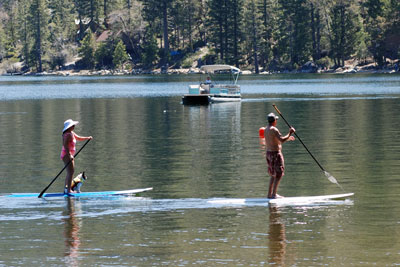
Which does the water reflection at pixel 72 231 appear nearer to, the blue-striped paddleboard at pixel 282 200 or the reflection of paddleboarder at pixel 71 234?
the reflection of paddleboarder at pixel 71 234

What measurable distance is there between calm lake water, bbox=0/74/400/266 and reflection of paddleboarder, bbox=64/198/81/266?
21 millimetres

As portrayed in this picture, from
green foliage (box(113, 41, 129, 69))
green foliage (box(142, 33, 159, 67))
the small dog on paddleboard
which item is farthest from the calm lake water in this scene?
green foliage (box(113, 41, 129, 69))

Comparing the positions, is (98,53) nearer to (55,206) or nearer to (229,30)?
(229,30)

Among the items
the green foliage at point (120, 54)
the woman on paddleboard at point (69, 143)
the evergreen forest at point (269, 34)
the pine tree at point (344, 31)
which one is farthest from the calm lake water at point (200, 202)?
the green foliage at point (120, 54)

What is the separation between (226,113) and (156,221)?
41194 millimetres

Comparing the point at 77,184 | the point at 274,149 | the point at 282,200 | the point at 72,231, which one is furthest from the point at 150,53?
the point at 72,231

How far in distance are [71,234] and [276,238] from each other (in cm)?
433

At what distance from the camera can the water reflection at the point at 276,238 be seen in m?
15.5

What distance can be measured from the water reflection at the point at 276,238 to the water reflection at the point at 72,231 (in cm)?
365

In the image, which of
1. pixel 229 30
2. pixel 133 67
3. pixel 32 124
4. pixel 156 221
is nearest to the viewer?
pixel 156 221

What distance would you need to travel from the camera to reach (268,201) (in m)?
20.7

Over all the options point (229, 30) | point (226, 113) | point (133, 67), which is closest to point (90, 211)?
point (226, 113)

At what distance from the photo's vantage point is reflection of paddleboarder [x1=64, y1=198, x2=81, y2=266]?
15.9 m

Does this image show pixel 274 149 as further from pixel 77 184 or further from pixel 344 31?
pixel 344 31
